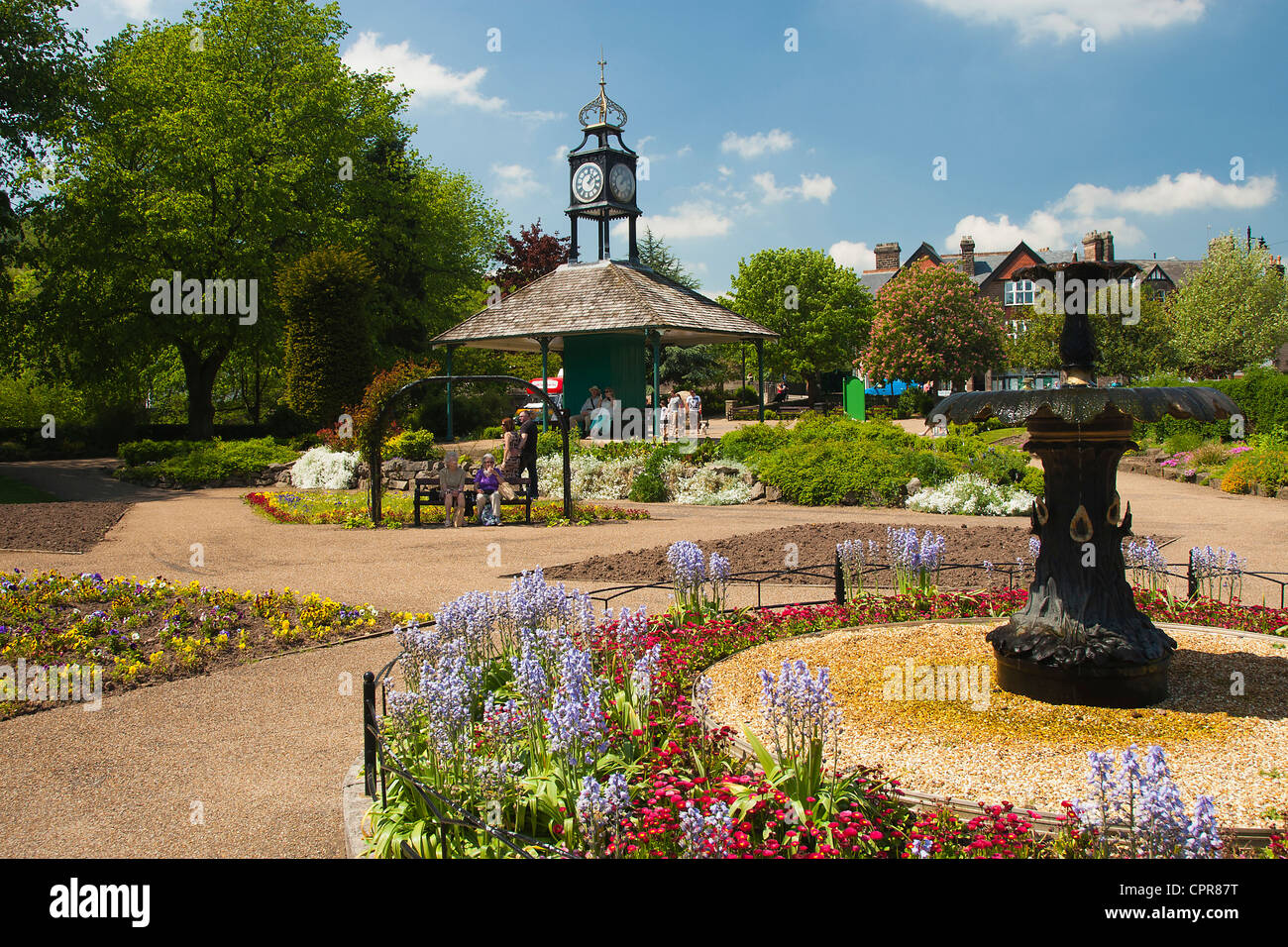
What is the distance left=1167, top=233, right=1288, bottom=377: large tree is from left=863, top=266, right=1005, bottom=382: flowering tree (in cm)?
947

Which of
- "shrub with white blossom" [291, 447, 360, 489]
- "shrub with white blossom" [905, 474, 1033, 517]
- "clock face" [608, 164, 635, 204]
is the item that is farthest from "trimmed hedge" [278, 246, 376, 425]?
"shrub with white blossom" [905, 474, 1033, 517]

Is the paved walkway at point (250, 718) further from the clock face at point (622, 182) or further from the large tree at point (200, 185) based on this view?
the large tree at point (200, 185)

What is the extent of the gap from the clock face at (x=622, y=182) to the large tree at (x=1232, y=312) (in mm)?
33156

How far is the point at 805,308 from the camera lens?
54.4 meters

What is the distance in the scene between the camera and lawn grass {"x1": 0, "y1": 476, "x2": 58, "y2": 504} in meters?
20.3

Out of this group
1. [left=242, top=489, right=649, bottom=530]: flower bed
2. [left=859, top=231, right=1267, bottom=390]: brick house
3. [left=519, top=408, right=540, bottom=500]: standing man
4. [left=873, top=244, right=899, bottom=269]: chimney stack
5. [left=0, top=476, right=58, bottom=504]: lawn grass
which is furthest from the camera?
[left=873, top=244, right=899, bottom=269]: chimney stack

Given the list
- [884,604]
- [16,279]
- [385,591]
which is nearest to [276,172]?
[16,279]

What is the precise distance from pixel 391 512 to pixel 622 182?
48.6 feet

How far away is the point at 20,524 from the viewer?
49.1 feet

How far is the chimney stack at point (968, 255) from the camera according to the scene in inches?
2638

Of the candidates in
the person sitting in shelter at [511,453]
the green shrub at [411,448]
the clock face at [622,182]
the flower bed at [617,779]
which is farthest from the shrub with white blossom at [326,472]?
the flower bed at [617,779]

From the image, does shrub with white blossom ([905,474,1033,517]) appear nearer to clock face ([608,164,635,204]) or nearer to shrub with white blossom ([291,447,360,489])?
shrub with white blossom ([291,447,360,489])

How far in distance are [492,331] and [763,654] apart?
20873 millimetres

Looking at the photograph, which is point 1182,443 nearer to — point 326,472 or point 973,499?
point 973,499
